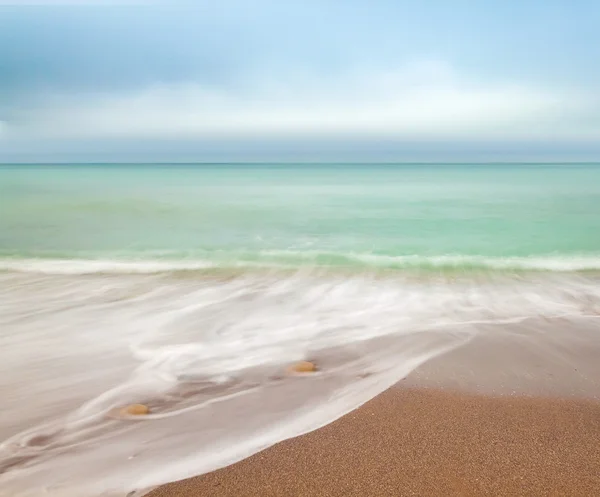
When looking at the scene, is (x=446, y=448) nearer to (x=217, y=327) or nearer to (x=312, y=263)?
(x=217, y=327)

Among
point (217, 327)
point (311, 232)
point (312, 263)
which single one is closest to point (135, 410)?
point (217, 327)

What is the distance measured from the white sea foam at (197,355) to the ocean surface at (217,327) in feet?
0.05

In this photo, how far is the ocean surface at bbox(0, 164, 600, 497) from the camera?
281cm

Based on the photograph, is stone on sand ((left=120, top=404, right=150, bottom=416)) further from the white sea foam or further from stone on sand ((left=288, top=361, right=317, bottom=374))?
stone on sand ((left=288, top=361, right=317, bottom=374))

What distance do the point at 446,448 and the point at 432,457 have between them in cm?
13

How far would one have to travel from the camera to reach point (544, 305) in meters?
5.88

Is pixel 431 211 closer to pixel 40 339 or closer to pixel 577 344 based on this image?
pixel 577 344

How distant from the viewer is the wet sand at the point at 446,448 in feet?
7.82

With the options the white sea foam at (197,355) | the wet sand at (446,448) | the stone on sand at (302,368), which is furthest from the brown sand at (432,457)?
the stone on sand at (302,368)

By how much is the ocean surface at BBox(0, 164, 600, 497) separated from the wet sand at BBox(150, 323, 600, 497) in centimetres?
18

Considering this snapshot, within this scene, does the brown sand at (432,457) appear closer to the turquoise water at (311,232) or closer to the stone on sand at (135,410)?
the stone on sand at (135,410)

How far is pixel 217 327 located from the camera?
500 cm

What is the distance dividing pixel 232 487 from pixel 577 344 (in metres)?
3.54

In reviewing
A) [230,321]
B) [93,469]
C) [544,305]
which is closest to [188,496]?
[93,469]
